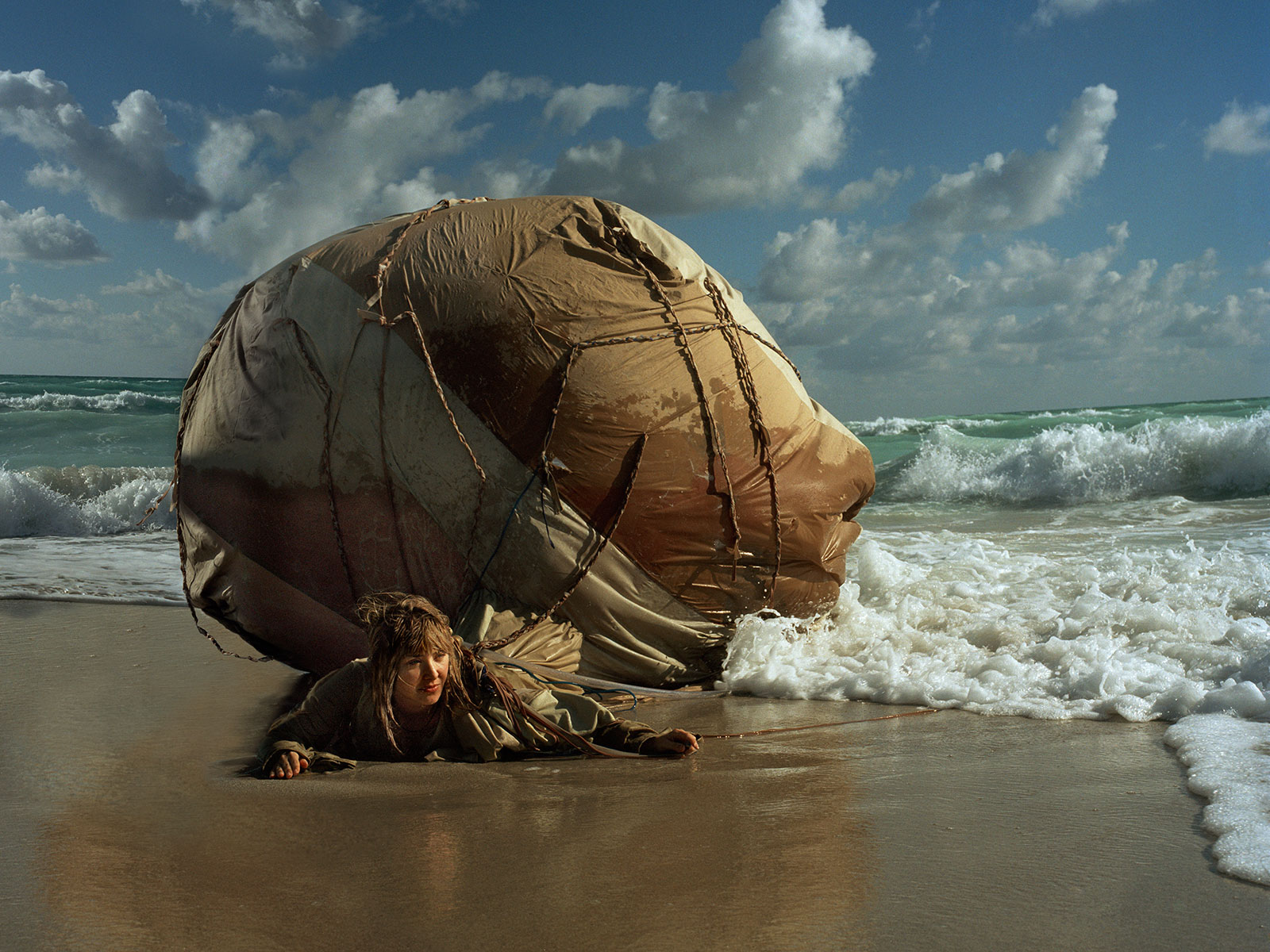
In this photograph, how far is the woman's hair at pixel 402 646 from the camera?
109 inches

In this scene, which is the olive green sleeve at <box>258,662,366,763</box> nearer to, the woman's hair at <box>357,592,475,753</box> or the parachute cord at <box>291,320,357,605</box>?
the woman's hair at <box>357,592,475,753</box>

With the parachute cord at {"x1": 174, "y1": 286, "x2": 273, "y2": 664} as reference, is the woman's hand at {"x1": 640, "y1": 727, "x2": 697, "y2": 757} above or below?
below

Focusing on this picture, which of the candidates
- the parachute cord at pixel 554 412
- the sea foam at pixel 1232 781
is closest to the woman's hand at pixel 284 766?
the parachute cord at pixel 554 412

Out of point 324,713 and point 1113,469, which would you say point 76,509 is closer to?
point 324,713

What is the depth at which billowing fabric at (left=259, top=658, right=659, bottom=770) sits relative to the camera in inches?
113

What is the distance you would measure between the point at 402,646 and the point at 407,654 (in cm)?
3

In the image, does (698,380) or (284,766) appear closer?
(284,766)

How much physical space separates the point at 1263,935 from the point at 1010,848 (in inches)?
18.7

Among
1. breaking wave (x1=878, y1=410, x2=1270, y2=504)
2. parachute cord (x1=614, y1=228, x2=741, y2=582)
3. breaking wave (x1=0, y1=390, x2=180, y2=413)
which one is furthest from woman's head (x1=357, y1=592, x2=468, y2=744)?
breaking wave (x1=0, y1=390, x2=180, y2=413)

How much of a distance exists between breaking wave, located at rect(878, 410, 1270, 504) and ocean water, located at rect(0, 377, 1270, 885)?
26mm

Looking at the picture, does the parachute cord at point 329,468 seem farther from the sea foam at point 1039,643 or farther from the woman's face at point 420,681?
the sea foam at point 1039,643

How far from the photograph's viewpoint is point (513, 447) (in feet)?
11.7

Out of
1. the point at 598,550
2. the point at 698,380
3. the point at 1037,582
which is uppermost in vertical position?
the point at 698,380

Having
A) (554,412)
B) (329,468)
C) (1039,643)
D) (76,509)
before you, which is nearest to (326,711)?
(329,468)
